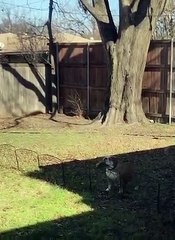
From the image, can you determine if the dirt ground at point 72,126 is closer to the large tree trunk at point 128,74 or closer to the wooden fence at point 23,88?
the large tree trunk at point 128,74

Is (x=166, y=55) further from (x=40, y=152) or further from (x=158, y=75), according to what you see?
(x=40, y=152)

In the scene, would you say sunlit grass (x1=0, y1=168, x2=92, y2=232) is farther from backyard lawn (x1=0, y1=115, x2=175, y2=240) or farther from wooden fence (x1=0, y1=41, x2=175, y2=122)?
wooden fence (x1=0, y1=41, x2=175, y2=122)

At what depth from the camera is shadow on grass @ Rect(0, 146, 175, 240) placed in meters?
4.68

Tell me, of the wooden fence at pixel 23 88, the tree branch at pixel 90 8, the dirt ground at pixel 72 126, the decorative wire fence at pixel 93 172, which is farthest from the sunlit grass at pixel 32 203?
the wooden fence at pixel 23 88

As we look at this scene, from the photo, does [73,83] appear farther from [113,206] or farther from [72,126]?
[113,206]

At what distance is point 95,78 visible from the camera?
→ 13.5m

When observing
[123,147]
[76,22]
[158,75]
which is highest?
[76,22]

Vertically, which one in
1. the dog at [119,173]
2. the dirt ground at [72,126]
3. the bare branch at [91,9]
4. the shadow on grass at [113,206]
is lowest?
the dirt ground at [72,126]

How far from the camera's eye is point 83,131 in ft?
36.9

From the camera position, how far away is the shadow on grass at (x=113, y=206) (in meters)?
4.68

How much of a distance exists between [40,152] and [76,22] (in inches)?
367

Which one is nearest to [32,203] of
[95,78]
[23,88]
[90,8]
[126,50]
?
[126,50]

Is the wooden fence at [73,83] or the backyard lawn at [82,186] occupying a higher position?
the wooden fence at [73,83]

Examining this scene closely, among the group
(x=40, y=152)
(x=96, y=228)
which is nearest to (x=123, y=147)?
(x=40, y=152)
